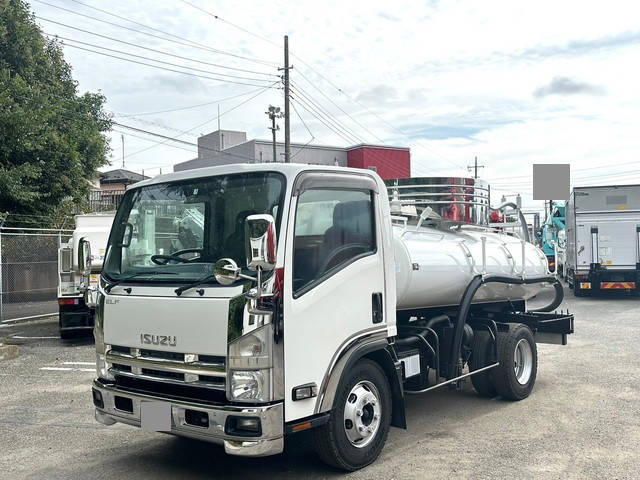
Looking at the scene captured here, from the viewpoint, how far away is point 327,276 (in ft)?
15.7

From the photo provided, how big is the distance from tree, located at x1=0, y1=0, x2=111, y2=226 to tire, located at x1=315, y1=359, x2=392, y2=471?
580 inches

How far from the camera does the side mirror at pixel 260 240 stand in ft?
12.9

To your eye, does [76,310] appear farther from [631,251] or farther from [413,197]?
[631,251]

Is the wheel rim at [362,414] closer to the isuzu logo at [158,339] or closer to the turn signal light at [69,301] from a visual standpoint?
the isuzu logo at [158,339]

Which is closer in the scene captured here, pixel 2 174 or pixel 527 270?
pixel 527 270

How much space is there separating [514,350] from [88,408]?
16.2 ft

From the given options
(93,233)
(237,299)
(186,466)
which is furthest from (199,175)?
(93,233)

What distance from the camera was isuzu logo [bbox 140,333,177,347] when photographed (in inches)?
178

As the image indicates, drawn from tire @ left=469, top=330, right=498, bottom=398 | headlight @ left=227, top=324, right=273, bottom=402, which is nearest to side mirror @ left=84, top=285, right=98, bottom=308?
headlight @ left=227, top=324, right=273, bottom=402

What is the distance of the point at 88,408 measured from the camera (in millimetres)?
7398

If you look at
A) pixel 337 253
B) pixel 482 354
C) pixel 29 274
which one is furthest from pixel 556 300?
pixel 29 274

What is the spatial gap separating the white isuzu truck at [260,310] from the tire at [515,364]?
56.8 inches

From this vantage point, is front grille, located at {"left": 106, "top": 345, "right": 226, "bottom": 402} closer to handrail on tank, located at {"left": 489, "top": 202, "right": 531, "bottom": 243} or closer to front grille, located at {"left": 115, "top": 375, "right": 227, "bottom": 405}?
front grille, located at {"left": 115, "top": 375, "right": 227, "bottom": 405}

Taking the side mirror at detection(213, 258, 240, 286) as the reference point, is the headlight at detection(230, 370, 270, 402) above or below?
below
